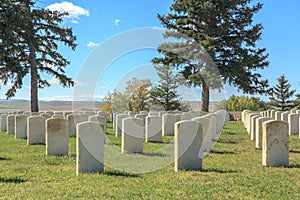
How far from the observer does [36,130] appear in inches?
508

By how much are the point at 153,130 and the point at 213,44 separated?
13727 millimetres

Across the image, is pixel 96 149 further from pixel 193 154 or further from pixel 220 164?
pixel 220 164

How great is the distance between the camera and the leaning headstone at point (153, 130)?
13.9 meters

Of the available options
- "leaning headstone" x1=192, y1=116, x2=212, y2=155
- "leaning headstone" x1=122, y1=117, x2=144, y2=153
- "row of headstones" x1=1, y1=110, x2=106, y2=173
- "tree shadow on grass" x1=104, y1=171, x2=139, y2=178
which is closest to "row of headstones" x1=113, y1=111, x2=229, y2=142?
"row of headstones" x1=1, y1=110, x2=106, y2=173

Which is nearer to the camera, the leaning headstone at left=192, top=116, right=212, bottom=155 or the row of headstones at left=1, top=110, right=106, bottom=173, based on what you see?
the row of headstones at left=1, top=110, right=106, bottom=173

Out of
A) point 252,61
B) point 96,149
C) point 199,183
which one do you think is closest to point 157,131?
point 96,149

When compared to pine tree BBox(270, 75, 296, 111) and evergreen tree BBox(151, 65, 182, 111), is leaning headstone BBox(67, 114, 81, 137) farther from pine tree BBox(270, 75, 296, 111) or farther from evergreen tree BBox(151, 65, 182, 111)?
pine tree BBox(270, 75, 296, 111)

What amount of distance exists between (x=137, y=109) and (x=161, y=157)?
2184 cm

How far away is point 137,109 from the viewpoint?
31734 mm

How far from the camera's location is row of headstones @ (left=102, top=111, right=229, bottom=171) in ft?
26.3

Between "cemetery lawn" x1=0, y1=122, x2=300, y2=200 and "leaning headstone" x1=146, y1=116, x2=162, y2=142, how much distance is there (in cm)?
433

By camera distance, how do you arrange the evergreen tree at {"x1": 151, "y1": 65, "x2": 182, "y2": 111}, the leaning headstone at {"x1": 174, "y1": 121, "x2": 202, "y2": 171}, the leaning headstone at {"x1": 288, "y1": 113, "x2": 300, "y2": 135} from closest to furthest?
the leaning headstone at {"x1": 174, "y1": 121, "x2": 202, "y2": 171} → the leaning headstone at {"x1": 288, "y1": 113, "x2": 300, "y2": 135} → the evergreen tree at {"x1": 151, "y1": 65, "x2": 182, "y2": 111}

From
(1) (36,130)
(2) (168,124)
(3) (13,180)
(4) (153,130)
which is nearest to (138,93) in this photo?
(2) (168,124)

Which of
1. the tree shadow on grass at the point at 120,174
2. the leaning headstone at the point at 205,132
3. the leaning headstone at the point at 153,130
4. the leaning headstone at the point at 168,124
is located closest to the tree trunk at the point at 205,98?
the leaning headstone at the point at 168,124
